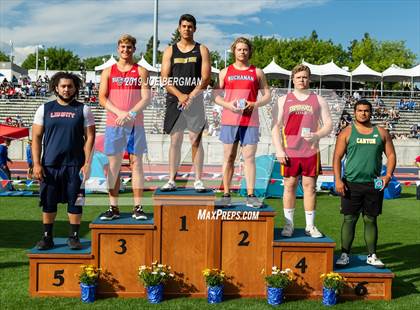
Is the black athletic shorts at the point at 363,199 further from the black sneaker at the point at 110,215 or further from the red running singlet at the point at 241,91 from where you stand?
the black sneaker at the point at 110,215

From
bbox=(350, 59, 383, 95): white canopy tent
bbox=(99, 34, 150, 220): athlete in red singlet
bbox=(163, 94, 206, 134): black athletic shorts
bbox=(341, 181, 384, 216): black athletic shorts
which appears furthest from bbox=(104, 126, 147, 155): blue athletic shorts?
bbox=(350, 59, 383, 95): white canopy tent

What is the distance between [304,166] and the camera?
5.50 meters

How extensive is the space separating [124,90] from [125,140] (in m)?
0.53

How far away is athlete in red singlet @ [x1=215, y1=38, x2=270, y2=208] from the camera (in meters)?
5.40

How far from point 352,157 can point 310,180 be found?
54 centimetres

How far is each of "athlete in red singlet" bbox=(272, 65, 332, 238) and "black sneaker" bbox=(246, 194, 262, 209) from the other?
426mm

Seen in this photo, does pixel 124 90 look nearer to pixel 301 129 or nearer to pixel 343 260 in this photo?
pixel 301 129

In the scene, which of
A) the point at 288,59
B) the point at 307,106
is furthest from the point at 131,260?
the point at 288,59

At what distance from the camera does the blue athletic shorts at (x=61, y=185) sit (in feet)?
17.1

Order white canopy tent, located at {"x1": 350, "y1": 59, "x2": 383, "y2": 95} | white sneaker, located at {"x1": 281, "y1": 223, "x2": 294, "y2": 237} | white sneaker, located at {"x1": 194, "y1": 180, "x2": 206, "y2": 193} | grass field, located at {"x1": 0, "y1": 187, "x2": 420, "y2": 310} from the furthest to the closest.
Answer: white canopy tent, located at {"x1": 350, "y1": 59, "x2": 383, "y2": 95}, white sneaker, located at {"x1": 281, "y1": 223, "x2": 294, "y2": 237}, white sneaker, located at {"x1": 194, "y1": 180, "x2": 206, "y2": 193}, grass field, located at {"x1": 0, "y1": 187, "x2": 420, "y2": 310}

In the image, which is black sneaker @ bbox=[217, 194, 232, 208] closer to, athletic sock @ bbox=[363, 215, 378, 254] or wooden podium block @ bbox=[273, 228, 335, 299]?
wooden podium block @ bbox=[273, 228, 335, 299]

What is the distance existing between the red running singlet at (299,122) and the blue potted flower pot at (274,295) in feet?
4.71

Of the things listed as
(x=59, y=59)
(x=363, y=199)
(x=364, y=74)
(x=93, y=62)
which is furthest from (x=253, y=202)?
(x=93, y=62)

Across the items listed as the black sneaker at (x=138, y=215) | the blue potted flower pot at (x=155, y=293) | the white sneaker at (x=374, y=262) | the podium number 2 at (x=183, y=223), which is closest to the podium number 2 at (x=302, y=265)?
the white sneaker at (x=374, y=262)
